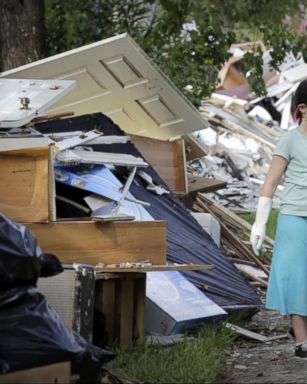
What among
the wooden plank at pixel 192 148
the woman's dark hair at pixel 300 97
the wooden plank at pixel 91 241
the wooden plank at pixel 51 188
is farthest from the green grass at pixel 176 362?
the wooden plank at pixel 192 148

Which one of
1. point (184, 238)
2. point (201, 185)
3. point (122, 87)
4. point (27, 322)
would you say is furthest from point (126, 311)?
point (201, 185)

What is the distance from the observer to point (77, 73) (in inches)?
320

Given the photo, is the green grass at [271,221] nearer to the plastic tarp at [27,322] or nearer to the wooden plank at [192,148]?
the wooden plank at [192,148]

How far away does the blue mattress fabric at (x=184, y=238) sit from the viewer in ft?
22.9

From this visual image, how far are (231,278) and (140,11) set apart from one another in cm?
461

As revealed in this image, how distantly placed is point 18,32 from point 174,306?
13.4ft

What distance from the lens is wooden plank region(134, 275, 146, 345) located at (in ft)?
19.6

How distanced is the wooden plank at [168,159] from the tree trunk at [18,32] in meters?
1.83

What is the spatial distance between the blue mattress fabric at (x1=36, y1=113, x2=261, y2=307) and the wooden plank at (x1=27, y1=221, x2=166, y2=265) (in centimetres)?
102

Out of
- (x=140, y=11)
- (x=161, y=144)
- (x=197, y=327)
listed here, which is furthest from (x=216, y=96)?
(x=197, y=327)

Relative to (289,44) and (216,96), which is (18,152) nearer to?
(289,44)

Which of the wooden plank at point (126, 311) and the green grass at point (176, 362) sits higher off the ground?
the wooden plank at point (126, 311)

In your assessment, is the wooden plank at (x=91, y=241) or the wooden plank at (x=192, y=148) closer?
the wooden plank at (x=91, y=241)

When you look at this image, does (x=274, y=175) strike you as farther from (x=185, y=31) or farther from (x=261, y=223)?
(x=185, y=31)
